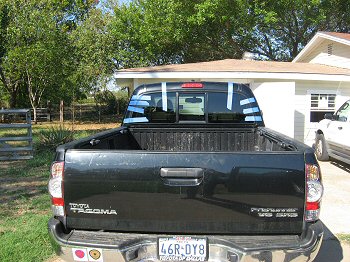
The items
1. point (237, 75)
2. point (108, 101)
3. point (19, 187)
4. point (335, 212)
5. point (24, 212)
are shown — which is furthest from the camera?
point (108, 101)

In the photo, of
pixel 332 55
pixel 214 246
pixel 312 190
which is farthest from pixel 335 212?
pixel 332 55

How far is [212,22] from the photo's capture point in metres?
23.6

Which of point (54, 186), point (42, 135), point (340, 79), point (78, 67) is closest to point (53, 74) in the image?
point (78, 67)

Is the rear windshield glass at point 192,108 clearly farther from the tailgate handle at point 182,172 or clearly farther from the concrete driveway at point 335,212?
the tailgate handle at point 182,172

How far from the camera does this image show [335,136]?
28.6 ft

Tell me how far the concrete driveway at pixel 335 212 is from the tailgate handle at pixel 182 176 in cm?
225

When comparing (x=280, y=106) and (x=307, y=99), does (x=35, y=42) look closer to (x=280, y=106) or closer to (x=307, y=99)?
(x=280, y=106)

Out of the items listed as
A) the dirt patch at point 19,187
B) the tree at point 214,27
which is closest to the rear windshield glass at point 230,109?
the dirt patch at point 19,187

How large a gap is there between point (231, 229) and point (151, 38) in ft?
68.8

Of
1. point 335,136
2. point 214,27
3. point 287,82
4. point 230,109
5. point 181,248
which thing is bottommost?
point 181,248

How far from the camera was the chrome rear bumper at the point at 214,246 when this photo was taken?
2488mm

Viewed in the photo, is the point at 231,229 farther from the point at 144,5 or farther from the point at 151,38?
the point at 144,5

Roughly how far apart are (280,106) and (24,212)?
8.77 meters

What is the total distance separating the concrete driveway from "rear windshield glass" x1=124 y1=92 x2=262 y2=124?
1765mm
